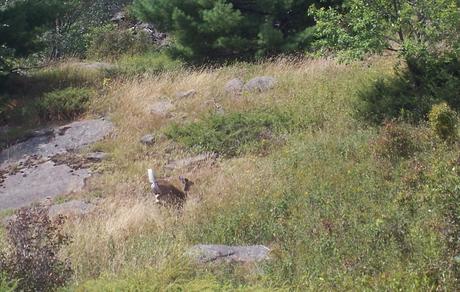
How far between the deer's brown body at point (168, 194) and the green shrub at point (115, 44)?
10678mm

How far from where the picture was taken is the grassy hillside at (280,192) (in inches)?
225

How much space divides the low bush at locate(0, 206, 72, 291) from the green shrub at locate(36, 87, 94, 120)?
299 inches

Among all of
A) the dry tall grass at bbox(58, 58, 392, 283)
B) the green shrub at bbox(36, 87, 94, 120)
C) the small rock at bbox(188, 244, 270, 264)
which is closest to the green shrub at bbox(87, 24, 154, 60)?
the dry tall grass at bbox(58, 58, 392, 283)

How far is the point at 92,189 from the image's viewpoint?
979 cm

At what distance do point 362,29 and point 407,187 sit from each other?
3452mm

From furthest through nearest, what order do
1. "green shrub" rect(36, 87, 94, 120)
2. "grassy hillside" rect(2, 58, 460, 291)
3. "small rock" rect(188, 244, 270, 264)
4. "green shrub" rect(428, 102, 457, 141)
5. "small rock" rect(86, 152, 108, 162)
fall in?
"green shrub" rect(36, 87, 94, 120) < "small rock" rect(86, 152, 108, 162) < "green shrub" rect(428, 102, 457, 141) < "small rock" rect(188, 244, 270, 264) < "grassy hillside" rect(2, 58, 460, 291)

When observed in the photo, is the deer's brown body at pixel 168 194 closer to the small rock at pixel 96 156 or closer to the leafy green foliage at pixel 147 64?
the small rock at pixel 96 156

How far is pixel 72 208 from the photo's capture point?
8.93 meters

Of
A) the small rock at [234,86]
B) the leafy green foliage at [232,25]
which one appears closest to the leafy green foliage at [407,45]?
the small rock at [234,86]

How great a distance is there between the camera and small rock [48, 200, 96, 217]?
8633 millimetres

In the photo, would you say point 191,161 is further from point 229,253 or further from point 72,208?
point 229,253

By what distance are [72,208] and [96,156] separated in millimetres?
2333

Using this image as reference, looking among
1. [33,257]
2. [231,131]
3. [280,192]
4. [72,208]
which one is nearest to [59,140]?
[231,131]

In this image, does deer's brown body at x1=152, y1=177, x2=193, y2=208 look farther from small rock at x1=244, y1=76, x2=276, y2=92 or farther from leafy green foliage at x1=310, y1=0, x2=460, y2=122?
small rock at x1=244, y1=76, x2=276, y2=92
